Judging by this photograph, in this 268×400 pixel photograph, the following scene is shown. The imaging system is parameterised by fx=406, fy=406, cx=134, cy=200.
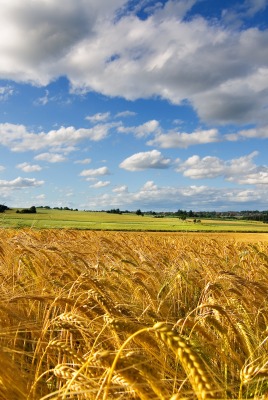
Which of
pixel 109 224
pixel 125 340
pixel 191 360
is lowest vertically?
pixel 109 224

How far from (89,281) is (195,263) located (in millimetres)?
3845

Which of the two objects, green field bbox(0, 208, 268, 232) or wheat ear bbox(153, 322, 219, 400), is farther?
green field bbox(0, 208, 268, 232)

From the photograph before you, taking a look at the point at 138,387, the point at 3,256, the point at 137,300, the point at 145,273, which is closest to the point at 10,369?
the point at 138,387

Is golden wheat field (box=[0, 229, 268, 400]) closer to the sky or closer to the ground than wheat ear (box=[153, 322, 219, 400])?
closer to the ground

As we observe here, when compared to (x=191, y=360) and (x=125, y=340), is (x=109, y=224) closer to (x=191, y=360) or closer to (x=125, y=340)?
(x=125, y=340)

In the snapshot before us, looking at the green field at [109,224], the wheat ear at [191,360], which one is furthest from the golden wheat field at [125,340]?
the green field at [109,224]

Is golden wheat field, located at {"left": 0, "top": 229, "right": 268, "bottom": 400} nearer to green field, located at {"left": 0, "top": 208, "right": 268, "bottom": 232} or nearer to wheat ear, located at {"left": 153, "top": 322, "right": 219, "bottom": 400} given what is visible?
wheat ear, located at {"left": 153, "top": 322, "right": 219, "bottom": 400}

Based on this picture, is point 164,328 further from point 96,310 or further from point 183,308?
point 183,308

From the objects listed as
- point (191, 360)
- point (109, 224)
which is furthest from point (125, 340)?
point (109, 224)

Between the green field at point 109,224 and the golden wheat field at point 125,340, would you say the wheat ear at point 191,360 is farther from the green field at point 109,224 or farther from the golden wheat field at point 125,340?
the green field at point 109,224

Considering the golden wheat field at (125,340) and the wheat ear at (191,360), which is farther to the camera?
the golden wheat field at (125,340)

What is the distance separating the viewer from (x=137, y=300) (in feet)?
11.5

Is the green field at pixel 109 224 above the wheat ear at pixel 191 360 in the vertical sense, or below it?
below

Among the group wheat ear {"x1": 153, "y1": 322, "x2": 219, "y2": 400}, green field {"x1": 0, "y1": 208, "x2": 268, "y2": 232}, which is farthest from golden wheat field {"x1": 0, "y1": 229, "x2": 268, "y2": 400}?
green field {"x1": 0, "y1": 208, "x2": 268, "y2": 232}
